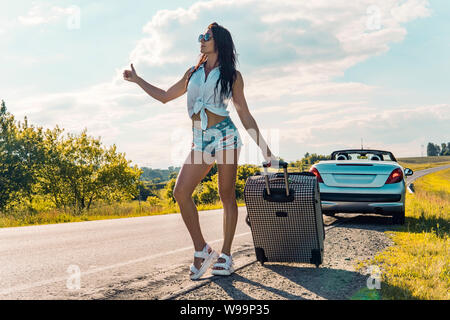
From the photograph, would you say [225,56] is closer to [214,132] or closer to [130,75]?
[214,132]

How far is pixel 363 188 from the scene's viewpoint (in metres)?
8.01

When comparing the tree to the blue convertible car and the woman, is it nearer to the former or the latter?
→ the blue convertible car

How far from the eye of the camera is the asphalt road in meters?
3.89

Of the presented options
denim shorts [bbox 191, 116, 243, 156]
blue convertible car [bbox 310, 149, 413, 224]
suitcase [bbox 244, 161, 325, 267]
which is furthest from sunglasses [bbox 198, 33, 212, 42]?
blue convertible car [bbox 310, 149, 413, 224]

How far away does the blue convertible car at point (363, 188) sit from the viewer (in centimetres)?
789

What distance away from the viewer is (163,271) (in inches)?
183

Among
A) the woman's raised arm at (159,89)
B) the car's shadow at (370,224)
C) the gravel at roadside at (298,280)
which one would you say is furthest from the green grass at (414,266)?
the woman's raised arm at (159,89)

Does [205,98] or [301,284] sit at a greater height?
[205,98]

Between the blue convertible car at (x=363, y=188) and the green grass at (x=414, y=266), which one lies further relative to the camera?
the blue convertible car at (x=363, y=188)

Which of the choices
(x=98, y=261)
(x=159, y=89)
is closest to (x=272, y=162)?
(x=159, y=89)

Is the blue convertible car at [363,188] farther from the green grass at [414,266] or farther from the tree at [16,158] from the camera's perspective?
the tree at [16,158]

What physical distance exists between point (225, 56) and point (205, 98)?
1.45 feet

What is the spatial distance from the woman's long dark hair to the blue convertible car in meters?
4.65
